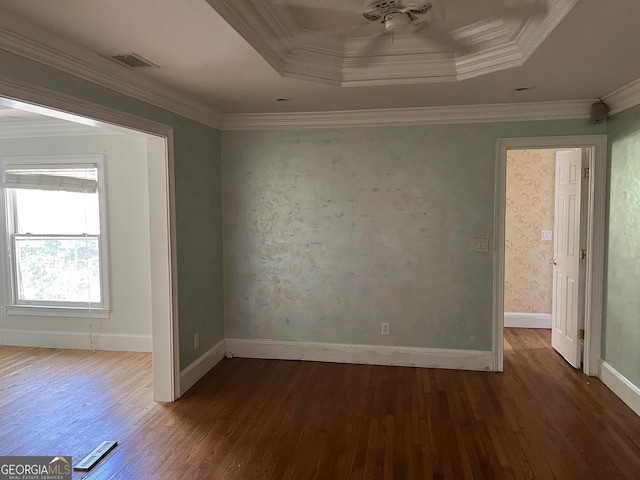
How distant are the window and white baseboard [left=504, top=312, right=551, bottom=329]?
4684 millimetres

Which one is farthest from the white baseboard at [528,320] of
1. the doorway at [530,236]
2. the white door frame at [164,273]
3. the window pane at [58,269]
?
the window pane at [58,269]

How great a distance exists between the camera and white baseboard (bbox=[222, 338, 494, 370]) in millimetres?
4086

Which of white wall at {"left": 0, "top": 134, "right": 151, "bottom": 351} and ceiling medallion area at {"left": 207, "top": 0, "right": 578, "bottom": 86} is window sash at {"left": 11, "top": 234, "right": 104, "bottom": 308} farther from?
ceiling medallion area at {"left": 207, "top": 0, "right": 578, "bottom": 86}

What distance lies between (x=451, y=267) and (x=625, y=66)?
6.48ft

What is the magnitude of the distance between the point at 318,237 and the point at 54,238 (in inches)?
112

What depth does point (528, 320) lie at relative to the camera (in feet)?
18.1

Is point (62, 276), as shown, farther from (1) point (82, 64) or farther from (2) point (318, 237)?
(1) point (82, 64)

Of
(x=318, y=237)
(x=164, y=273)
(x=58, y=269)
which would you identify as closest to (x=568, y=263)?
(x=318, y=237)

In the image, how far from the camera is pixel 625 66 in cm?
275

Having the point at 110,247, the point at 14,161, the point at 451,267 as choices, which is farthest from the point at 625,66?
the point at 14,161

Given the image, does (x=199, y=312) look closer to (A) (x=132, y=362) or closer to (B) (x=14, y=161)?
(A) (x=132, y=362)

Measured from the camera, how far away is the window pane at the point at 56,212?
4.68m

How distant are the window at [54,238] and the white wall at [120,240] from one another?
0.33 feet

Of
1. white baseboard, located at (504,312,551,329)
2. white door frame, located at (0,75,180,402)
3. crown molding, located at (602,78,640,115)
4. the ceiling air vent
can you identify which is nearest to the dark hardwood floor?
white door frame, located at (0,75,180,402)
